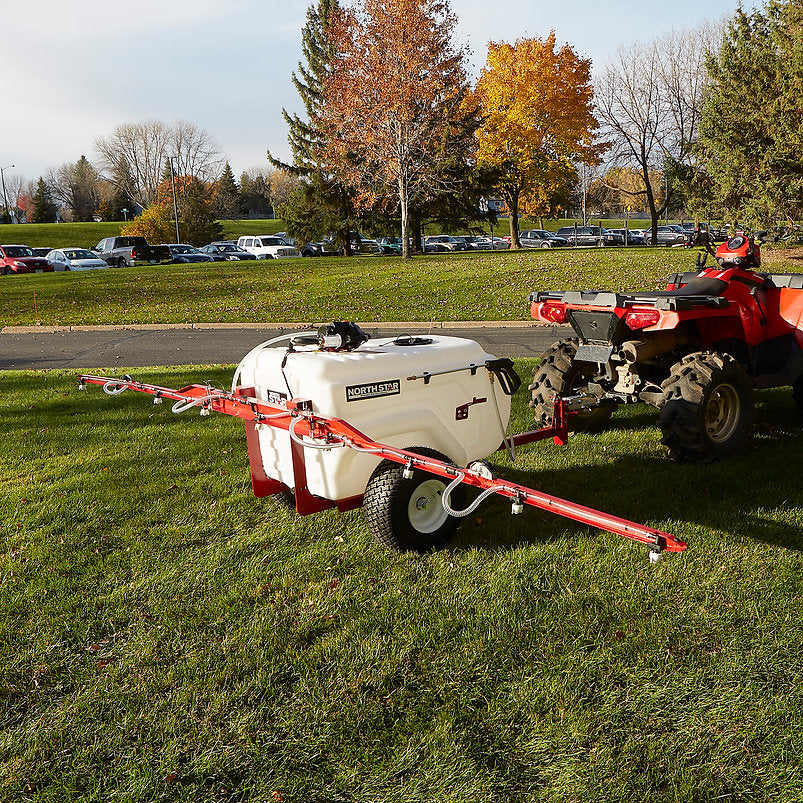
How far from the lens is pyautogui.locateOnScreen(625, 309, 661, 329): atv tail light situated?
5.46 meters

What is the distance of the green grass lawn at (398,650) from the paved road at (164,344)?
7080 millimetres

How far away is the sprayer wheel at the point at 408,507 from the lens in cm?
386

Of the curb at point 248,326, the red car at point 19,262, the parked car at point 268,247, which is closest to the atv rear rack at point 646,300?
the curb at point 248,326

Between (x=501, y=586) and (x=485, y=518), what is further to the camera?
(x=485, y=518)

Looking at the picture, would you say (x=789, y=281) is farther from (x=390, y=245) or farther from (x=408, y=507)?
(x=390, y=245)

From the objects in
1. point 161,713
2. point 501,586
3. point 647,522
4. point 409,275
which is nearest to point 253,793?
point 161,713

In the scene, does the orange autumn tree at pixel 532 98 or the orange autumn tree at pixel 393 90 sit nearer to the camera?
the orange autumn tree at pixel 393 90

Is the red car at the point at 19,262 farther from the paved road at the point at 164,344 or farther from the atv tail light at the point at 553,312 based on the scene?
the atv tail light at the point at 553,312

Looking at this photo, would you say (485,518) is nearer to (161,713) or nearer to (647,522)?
(647,522)

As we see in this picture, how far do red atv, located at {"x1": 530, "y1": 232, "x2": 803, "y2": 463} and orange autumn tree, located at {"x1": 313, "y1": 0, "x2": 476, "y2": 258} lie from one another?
22.6 metres

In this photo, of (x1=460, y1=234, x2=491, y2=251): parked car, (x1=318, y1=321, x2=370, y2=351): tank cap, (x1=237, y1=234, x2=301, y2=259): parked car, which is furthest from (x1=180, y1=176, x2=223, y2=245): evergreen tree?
(x1=318, y1=321, x2=370, y2=351): tank cap

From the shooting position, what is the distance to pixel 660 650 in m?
3.19

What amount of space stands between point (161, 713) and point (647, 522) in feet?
9.96

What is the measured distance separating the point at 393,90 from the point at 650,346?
23587 mm
